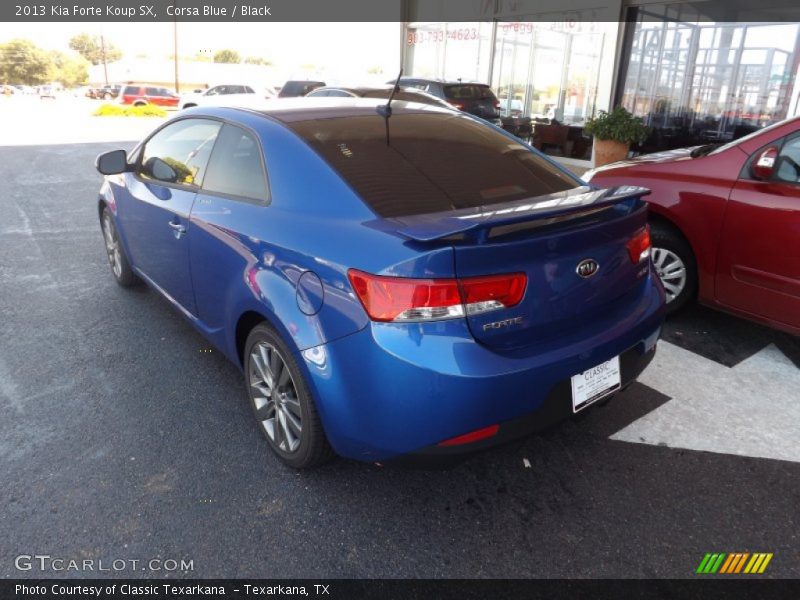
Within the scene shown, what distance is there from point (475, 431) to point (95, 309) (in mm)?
3441

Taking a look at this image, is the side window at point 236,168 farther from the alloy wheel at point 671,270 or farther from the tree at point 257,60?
the tree at point 257,60

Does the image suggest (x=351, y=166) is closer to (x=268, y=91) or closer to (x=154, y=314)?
(x=154, y=314)

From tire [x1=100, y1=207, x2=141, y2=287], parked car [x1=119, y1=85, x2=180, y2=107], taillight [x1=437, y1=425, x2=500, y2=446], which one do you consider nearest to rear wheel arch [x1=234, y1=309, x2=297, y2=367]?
taillight [x1=437, y1=425, x2=500, y2=446]

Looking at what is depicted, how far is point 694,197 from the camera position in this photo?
152 inches

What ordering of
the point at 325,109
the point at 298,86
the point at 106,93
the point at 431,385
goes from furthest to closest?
the point at 106,93
the point at 298,86
the point at 325,109
the point at 431,385

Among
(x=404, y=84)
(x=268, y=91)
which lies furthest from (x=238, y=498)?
(x=268, y=91)

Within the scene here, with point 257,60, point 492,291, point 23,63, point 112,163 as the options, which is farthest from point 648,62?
point 257,60

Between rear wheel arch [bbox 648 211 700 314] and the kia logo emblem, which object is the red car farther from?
the kia logo emblem

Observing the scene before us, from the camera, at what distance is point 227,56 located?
8812 centimetres

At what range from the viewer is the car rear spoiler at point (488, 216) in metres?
1.99

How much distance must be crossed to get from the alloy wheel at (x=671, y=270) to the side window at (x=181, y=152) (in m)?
2.98

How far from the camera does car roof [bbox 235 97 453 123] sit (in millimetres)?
2924

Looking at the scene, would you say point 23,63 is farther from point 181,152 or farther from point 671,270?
point 671,270

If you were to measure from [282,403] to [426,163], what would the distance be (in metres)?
1.24
